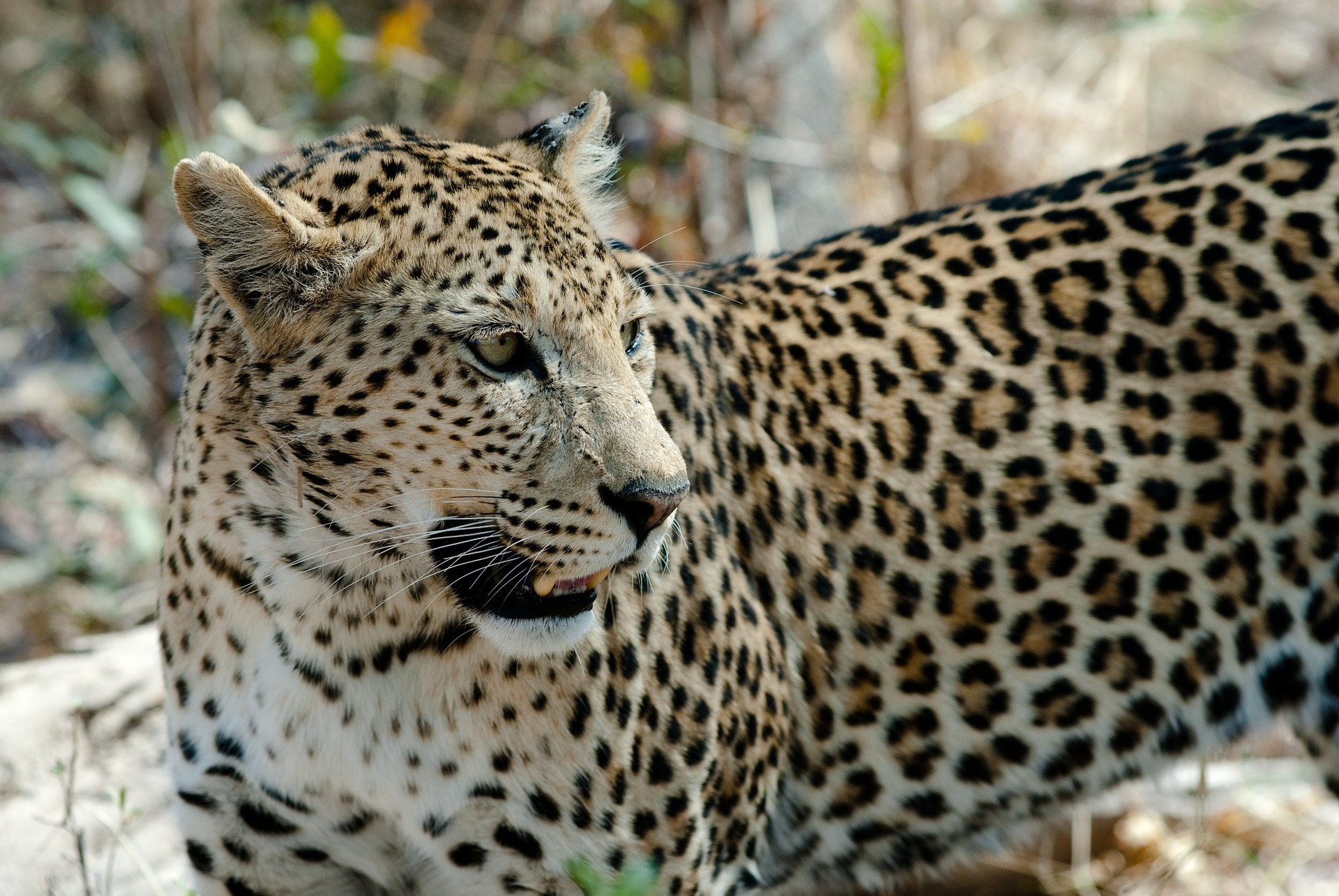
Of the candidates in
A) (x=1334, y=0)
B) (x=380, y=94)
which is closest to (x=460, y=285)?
(x=380, y=94)

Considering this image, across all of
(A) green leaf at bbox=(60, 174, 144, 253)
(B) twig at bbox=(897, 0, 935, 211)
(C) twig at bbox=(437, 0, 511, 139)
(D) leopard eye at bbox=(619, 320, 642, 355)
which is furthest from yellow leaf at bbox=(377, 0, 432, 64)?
(D) leopard eye at bbox=(619, 320, 642, 355)

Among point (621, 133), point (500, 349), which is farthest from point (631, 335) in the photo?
point (621, 133)

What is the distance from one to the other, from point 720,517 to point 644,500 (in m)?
1.12

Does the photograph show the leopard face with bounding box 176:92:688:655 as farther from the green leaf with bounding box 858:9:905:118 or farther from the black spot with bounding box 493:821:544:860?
the green leaf with bounding box 858:9:905:118

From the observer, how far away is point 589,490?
3.19 meters

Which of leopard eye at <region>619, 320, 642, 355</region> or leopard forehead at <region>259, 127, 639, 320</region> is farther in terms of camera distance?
leopard eye at <region>619, 320, 642, 355</region>

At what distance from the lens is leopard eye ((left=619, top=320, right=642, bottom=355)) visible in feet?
11.9

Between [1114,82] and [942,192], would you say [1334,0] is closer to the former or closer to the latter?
[1114,82]

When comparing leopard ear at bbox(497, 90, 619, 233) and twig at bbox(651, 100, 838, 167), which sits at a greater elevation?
twig at bbox(651, 100, 838, 167)

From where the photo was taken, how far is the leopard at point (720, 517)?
3293mm

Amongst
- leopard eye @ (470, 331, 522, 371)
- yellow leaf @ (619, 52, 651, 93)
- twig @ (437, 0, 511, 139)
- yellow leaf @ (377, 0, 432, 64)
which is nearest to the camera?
leopard eye @ (470, 331, 522, 371)

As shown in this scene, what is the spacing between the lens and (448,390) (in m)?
3.26

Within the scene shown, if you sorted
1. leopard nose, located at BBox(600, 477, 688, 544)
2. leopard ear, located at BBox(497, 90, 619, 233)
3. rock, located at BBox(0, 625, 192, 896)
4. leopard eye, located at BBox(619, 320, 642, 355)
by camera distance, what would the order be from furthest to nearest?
rock, located at BBox(0, 625, 192, 896) < leopard ear, located at BBox(497, 90, 619, 233) < leopard eye, located at BBox(619, 320, 642, 355) < leopard nose, located at BBox(600, 477, 688, 544)

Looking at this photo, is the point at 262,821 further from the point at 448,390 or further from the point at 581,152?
the point at 581,152
